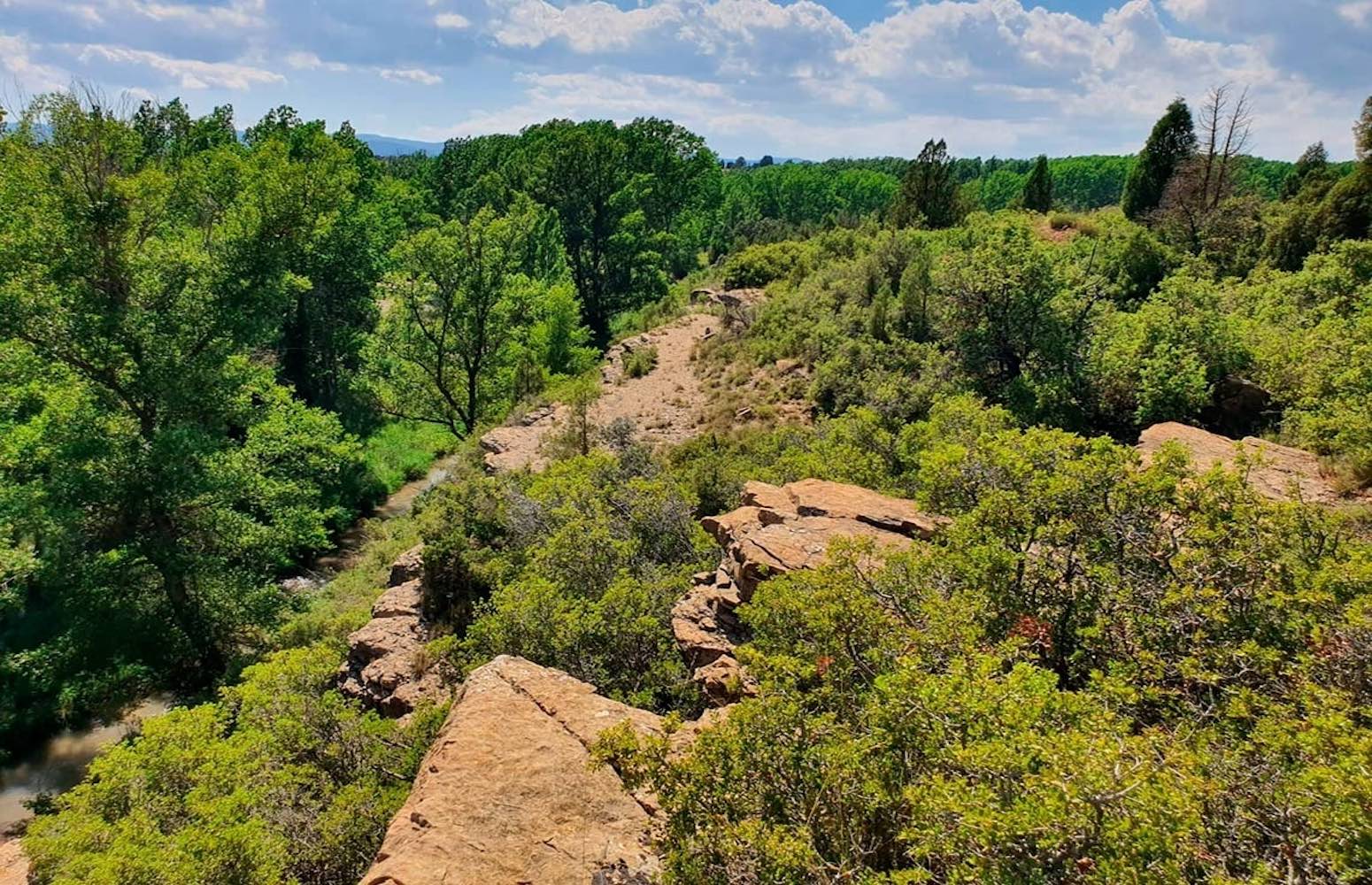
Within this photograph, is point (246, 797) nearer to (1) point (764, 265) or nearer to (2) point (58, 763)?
(2) point (58, 763)

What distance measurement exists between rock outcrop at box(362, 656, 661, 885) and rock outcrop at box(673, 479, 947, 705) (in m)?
1.55

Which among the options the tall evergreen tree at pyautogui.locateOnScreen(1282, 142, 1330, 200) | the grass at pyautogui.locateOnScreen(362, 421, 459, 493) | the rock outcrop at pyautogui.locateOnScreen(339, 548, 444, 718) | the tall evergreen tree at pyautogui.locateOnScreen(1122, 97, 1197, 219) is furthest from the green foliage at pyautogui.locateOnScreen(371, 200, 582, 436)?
the tall evergreen tree at pyautogui.locateOnScreen(1282, 142, 1330, 200)

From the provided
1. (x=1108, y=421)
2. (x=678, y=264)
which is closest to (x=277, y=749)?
(x=1108, y=421)

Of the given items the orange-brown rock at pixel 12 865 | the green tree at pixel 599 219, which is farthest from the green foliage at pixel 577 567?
the green tree at pixel 599 219

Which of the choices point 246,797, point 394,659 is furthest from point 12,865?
point 246,797

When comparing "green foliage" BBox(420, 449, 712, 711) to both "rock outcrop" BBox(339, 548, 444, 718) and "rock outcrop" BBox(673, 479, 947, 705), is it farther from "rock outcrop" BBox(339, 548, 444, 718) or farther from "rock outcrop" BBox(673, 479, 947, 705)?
"rock outcrop" BBox(339, 548, 444, 718)

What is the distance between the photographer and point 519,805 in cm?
515

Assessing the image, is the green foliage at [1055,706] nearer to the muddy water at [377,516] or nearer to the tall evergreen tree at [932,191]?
the muddy water at [377,516]

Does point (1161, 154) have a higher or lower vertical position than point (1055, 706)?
higher

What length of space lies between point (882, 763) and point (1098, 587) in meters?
2.91

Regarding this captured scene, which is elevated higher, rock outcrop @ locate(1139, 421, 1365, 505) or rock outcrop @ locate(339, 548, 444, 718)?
rock outcrop @ locate(1139, 421, 1365, 505)

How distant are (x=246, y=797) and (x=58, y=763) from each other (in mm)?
11056

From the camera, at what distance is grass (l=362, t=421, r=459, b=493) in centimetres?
2534

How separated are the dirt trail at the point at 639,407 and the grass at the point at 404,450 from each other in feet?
18.8
